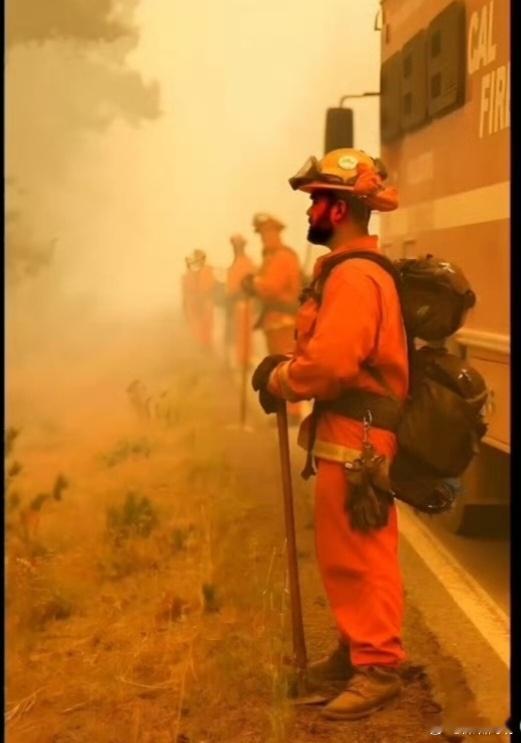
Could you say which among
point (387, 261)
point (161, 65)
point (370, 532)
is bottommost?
point (370, 532)

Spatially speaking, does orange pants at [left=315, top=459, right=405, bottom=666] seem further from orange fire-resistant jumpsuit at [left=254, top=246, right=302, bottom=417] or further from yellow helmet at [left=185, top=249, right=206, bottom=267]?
yellow helmet at [left=185, top=249, right=206, bottom=267]

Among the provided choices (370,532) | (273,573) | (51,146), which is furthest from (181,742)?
(51,146)

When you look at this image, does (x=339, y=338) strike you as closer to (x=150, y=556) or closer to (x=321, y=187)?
(x=321, y=187)

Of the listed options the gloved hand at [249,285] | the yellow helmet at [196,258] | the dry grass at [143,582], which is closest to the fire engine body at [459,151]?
the gloved hand at [249,285]

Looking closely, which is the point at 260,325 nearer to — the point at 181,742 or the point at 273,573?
the point at 273,573

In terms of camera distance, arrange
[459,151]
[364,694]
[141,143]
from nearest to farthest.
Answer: [364,694], [141,143], [459,151]

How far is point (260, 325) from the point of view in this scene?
2660mm

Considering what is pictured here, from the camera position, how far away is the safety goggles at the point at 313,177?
7.98 feet

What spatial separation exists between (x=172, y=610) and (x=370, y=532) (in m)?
0.55

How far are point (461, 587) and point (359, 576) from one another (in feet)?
1.54

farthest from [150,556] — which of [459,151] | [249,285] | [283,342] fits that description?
[459,151]

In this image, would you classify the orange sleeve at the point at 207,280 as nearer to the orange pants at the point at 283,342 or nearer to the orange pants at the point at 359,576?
the orange pants at the point at 283,342

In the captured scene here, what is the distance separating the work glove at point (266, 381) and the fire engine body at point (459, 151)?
40cm

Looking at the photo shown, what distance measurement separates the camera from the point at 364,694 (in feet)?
8.19
